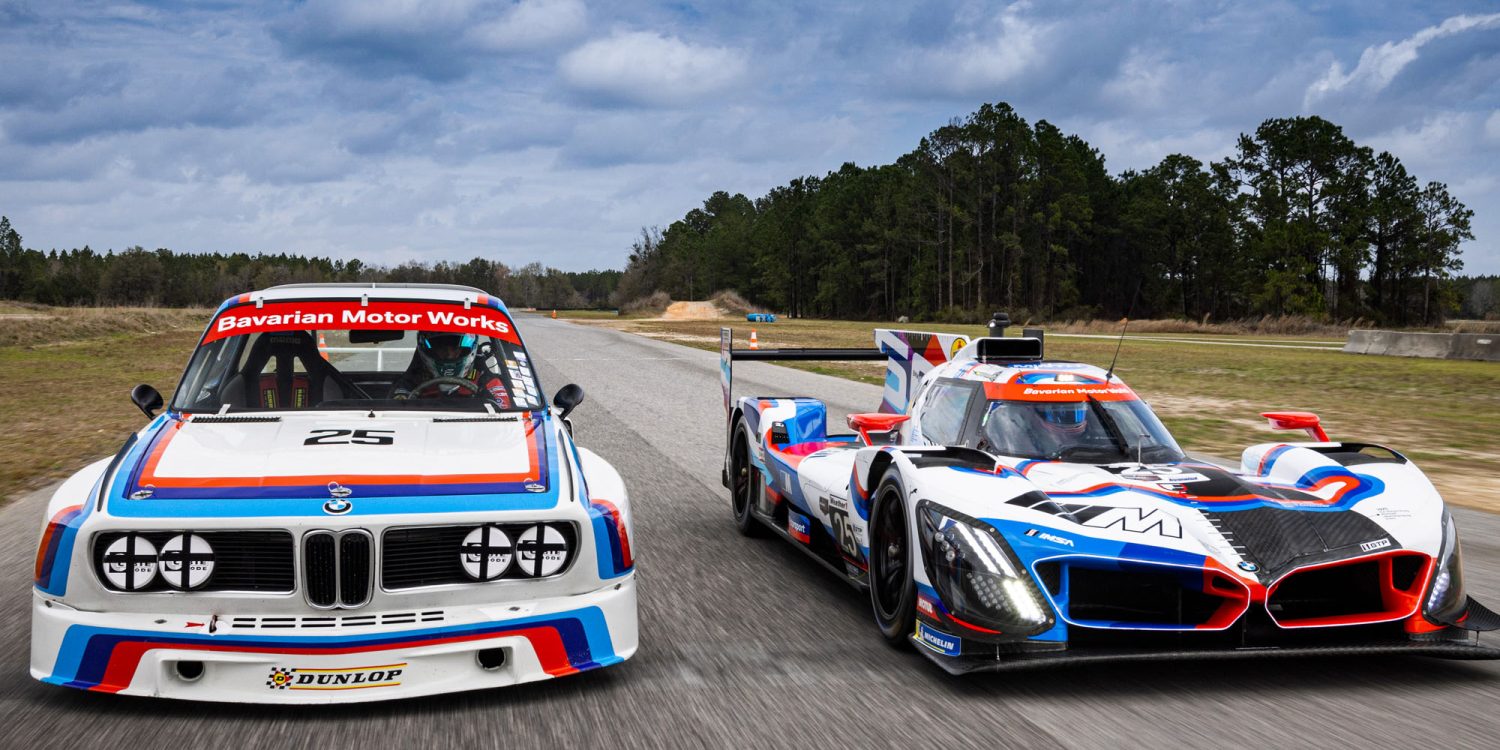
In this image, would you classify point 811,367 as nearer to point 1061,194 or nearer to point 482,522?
point 482,522

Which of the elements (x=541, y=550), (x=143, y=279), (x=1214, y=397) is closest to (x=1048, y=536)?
(x=541, y=550)

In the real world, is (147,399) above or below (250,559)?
above

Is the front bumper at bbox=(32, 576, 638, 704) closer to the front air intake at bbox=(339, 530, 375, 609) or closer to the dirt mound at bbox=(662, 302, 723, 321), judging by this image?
the front air intake at bbox=(339, 530, 375, 609)

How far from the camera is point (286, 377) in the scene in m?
5.75

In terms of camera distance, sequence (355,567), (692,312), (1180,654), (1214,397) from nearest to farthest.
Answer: (355,567) → (1180,654) → (1214,397) → (692,312)

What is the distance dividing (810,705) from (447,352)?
115 inches

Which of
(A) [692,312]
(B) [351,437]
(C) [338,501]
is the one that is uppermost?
(B) [351,437]

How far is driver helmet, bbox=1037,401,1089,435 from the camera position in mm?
5594

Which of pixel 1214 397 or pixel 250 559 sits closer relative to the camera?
pixel 250 559

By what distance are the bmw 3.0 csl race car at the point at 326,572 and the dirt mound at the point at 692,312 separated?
94.7 m

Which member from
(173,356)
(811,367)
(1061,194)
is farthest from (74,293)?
(811,367)

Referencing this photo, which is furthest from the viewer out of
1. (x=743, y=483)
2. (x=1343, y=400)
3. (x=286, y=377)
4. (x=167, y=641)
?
(x=1343, y=400)

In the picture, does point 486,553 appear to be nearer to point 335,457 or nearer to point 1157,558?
point 335,457

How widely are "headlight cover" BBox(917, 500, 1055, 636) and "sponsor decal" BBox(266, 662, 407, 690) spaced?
1946 mm
